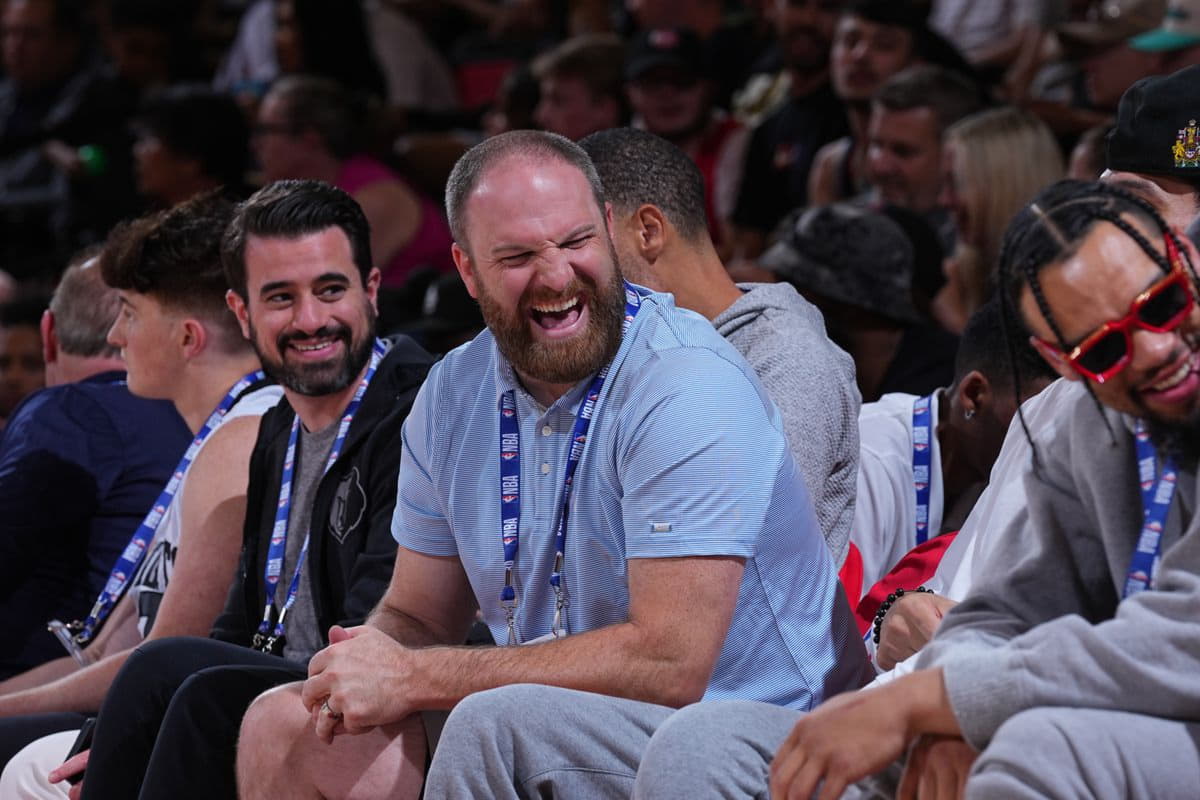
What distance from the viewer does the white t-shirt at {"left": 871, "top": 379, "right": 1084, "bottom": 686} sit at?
277 centimetres

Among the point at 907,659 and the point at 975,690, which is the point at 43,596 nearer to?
the point at 907,659

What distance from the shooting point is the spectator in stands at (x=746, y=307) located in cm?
357

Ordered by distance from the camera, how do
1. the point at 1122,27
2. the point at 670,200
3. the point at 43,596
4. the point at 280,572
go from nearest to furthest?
1. the point at 280,572
2. the point at 670,200
3. the point at 43,596
4. the point at 1122,27

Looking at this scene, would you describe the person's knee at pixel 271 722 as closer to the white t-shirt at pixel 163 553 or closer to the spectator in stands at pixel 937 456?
the white t-shirt at pixel 163 553

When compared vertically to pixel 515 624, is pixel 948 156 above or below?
above

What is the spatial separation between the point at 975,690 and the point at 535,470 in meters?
0.94

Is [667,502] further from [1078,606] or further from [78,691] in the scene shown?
[78,691]

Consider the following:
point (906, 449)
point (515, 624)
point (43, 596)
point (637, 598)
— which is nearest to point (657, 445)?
point (637, 598)

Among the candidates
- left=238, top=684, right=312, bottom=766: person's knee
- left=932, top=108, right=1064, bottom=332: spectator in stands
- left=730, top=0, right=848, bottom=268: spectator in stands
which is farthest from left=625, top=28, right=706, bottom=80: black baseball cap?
left=238, top=684, right=312, bottom=766: person's knee

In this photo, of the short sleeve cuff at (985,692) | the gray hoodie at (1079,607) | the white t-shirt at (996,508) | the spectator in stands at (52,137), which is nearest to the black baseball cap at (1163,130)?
the white t-shirt at (996,508)

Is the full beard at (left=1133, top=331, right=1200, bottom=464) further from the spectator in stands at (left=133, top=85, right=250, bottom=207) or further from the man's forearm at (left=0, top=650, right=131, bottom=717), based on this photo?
the spectator in stands at (left=133, top=85, right=250, bottom=207)

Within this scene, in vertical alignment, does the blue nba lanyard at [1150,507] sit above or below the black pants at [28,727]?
above

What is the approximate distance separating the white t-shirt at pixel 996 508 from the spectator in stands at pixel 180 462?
167cm

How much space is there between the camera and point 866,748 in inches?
93.1
